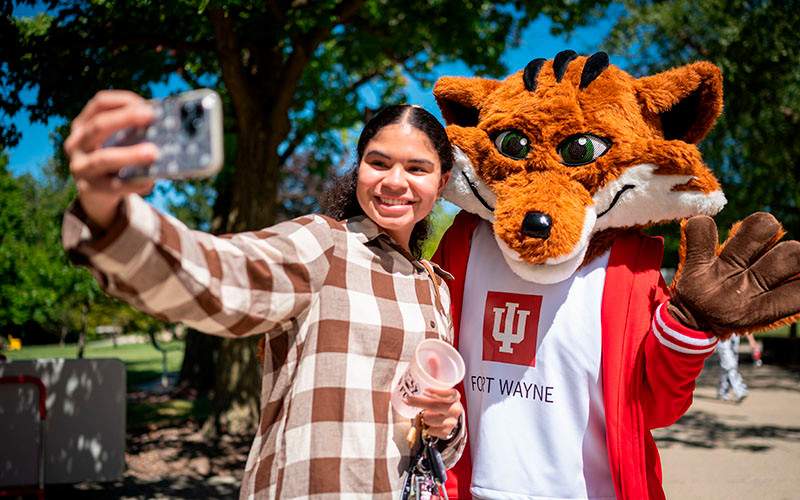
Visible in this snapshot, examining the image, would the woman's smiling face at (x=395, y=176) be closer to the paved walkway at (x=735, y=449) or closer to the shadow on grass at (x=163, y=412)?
the paved walkway at (x=735, y=449)

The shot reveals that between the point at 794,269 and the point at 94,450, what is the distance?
604cm

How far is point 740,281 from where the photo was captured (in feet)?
6.17

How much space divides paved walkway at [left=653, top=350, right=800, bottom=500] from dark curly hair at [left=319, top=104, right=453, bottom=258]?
15.9 feet

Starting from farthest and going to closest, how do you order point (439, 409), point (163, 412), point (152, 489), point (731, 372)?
point (731, 372), point (163, 412), point (152, 489), point (439, 409)

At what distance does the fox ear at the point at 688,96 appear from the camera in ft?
7.12

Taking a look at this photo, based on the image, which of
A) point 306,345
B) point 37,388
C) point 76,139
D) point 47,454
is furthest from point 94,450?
point 76,139

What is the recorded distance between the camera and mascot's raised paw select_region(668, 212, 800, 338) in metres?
1.85

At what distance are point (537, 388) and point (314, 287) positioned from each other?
1.08 meters

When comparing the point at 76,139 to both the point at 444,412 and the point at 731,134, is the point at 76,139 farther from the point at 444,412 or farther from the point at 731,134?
the point at 731,134

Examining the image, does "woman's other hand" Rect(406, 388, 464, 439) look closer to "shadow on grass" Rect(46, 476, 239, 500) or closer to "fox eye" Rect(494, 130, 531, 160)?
"fox eye" Rect(494, 130, 531, 160)

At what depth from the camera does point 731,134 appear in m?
10.3

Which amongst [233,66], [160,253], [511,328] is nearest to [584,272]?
[511,328]

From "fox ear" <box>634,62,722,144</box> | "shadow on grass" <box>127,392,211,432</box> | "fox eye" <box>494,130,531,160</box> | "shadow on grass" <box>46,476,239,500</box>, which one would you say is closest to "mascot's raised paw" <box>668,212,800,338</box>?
"fox ear" <box>634,62,722,144</box>

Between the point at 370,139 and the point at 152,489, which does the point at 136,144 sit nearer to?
the point at 370,139
